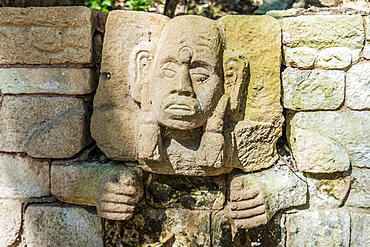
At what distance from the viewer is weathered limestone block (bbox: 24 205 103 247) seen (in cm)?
221

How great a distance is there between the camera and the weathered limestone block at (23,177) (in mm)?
2209

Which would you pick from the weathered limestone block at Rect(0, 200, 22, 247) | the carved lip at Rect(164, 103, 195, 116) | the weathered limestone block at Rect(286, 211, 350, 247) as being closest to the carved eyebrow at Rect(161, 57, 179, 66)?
the carved lip at Rect(164, 103, 195, 116)

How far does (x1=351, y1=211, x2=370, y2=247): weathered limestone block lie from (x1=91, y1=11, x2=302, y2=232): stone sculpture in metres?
0.39

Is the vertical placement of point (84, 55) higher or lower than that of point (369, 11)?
lower

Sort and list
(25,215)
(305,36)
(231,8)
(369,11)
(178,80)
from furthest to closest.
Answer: (231,8) < (25,215) < (369,11) < (305,36) < (178,80)

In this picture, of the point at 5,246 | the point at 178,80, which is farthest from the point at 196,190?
the point at 5,246

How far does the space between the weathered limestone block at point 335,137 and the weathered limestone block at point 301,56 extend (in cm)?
28

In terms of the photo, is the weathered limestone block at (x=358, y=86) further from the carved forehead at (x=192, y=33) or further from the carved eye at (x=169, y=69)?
the carved eye at (x=169, y=69)

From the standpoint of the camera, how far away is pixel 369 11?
6.93 ft


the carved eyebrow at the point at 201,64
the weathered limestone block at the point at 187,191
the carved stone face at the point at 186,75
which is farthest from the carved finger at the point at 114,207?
the carved eyebrow at the point at 201,64

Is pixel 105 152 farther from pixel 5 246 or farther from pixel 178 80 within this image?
pixel 5 246

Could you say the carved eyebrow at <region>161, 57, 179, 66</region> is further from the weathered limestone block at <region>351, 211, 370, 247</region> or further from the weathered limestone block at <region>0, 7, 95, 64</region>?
the weathered limestone block at <region>351, 211, 370, 247</region>

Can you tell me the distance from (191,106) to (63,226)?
117cm

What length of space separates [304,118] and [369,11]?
781mm
